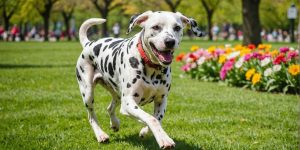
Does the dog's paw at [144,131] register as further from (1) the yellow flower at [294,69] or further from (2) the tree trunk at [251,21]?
(2) the tree trunk at [251,21]

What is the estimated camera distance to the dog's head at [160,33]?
5.32m

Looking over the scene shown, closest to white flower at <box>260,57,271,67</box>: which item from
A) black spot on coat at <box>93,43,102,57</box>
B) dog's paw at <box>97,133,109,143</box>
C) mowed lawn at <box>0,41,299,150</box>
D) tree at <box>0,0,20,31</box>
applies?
mowed lawn at <box>0,41,299,150</box>

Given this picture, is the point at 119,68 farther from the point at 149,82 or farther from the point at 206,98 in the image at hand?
the point at 206,98

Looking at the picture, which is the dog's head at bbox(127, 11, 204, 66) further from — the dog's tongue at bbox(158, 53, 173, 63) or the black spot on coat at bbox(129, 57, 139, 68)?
the black spot on coat at bbox(129, 57, 139, 68)

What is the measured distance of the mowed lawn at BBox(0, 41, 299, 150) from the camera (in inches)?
249

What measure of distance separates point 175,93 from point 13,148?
5.62m

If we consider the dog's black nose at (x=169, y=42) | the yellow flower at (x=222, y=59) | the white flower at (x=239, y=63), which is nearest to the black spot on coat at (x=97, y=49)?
the dog's black nose at (x=169, y=42)

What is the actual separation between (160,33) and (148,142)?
62.8 inches

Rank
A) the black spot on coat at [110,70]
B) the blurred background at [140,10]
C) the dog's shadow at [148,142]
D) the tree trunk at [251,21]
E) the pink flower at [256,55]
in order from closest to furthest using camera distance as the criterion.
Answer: the dog's shadow at [148,142], the black spot on coat at [110,70], the pink flower at [256,55], the tree trunk at [251,21], the blurred background at [140,10]

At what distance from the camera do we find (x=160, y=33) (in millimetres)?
5418

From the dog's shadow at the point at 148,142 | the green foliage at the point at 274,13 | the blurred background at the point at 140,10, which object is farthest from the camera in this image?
the green foliage at the point at 274,13

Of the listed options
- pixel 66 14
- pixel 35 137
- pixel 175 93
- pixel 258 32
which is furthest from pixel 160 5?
pixel 35 137

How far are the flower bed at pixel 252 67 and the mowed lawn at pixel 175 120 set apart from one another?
17.1 inches

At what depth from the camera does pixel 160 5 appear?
61781 millimetres
